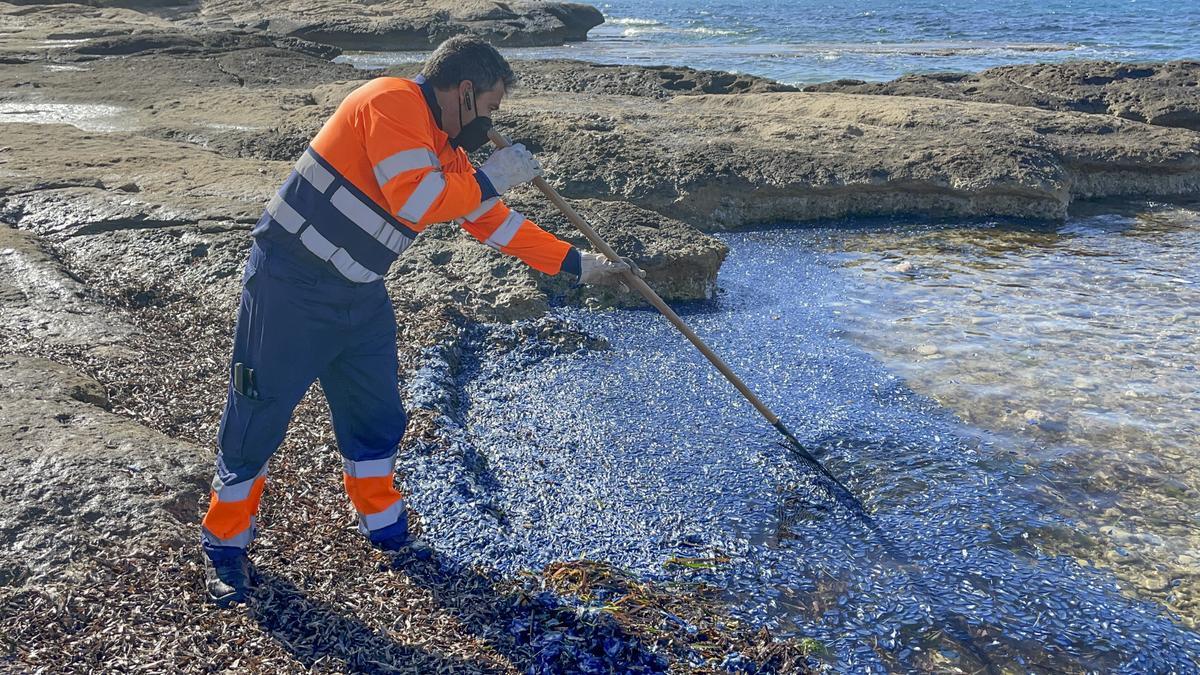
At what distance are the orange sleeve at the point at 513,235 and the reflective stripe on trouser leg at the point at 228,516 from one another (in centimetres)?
127

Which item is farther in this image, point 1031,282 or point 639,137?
point 639,137

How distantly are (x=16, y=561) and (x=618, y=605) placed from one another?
206cm

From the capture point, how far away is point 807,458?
4395 millimetres

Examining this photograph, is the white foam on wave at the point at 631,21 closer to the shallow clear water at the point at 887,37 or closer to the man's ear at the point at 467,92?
the shallow clear water at the point at 887,37

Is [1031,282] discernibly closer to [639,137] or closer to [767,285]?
[767,285]

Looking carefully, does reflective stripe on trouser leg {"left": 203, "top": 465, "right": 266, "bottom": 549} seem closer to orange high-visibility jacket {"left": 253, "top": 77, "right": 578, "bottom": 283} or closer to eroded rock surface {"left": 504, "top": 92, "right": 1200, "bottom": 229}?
orange high-visibility jacket {"left": 253, "top": 77, "right": 578, "bottom": 283}

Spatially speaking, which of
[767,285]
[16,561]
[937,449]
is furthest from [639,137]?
[16,561]

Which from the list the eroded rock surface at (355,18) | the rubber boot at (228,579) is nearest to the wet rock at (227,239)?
the rubber boot at (228,579)

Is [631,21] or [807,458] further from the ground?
[631,21]

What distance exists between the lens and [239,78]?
1434 cm

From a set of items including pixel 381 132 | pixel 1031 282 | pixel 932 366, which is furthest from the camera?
pixel 1031 282

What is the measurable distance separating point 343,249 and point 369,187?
0.23 metres

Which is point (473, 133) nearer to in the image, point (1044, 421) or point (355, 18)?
point (1044, 421)

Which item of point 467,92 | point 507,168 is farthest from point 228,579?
point 467,92
